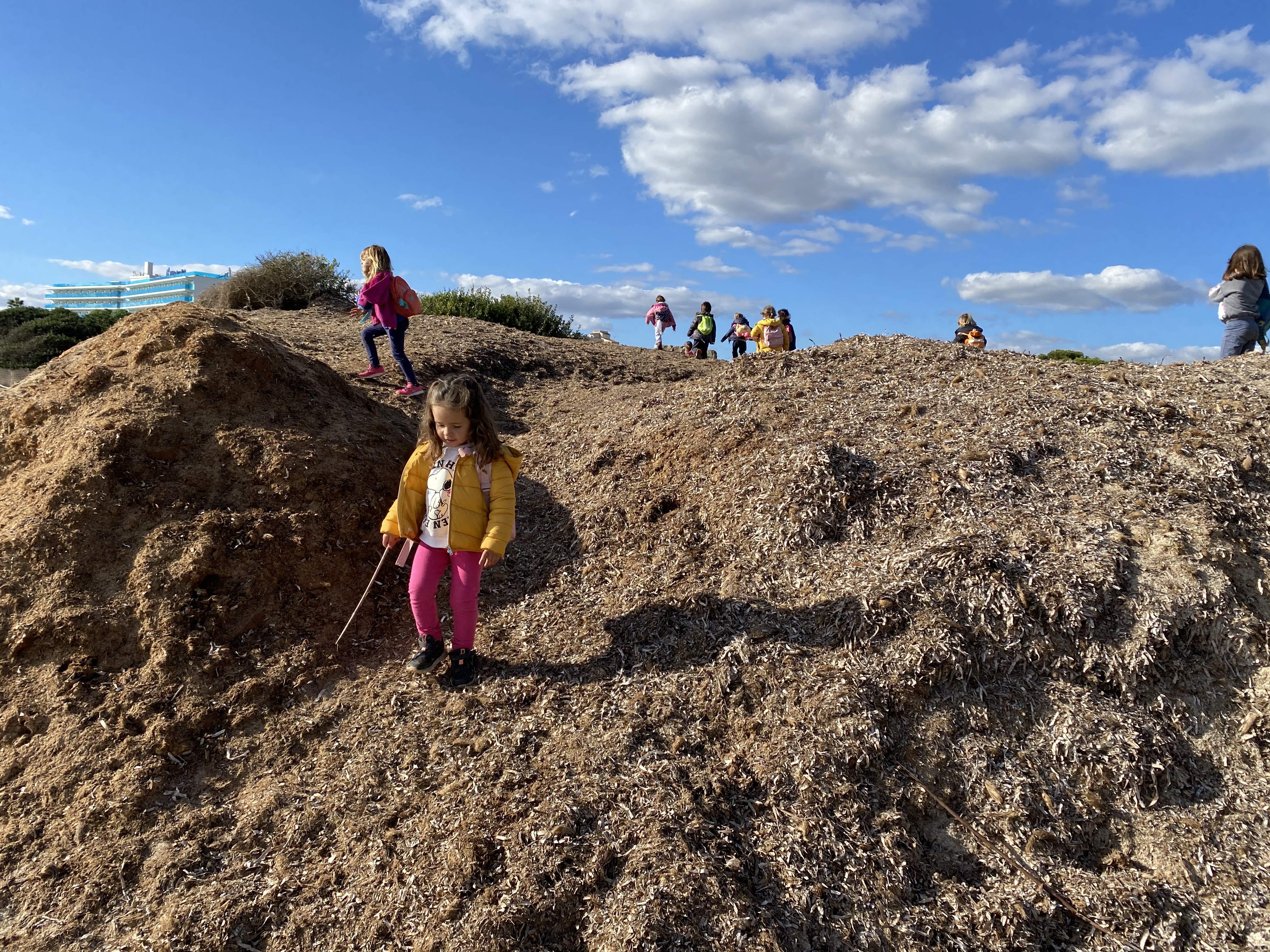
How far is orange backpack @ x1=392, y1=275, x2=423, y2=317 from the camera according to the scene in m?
7.23

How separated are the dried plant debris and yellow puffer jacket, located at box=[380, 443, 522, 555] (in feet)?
2.39

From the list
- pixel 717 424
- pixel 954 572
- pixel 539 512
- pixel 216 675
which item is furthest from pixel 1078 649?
pixel 216 675

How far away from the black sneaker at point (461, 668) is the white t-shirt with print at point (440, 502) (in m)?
0.55

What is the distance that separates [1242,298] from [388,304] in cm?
786

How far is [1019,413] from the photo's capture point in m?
5.34

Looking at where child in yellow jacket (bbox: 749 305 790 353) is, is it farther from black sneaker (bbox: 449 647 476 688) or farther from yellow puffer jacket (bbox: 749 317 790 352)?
black sneaker (bbox: 449 647 476 688)

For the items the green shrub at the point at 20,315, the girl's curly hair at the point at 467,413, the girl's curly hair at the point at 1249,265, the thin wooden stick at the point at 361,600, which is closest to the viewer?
the girl's curly hair at the point at 467,413

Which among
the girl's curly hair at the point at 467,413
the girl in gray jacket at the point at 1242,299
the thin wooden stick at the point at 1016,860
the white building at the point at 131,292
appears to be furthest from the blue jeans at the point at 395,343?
the white building at the point at 131,292

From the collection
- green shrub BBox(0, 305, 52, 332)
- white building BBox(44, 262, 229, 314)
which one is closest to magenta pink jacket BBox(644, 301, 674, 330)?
green shrub BBox(0, 305, 52, 332)

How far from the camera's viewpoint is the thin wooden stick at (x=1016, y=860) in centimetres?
303

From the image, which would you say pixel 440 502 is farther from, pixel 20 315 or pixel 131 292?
pixel 131 292

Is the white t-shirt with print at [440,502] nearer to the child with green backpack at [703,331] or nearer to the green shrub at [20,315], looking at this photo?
the child with green backpack at [703,331]

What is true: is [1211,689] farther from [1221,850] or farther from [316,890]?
[316,890]

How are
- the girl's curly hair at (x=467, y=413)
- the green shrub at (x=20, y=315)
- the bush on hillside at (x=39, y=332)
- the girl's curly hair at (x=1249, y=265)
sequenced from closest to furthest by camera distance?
the girl's curly hair at (x=467, y=413) < the girl's curly hair at (x=1249, y=265) < the bush on hillside at (x=39, y=332) < the green shrub at (x=20, y=315)
